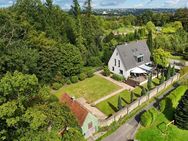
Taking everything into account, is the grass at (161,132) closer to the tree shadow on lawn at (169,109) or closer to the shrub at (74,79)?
the tree shadow on lawn at (169,109)

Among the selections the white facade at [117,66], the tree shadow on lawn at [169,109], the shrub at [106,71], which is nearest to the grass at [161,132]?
the tree shadow on lawn at [169,109]

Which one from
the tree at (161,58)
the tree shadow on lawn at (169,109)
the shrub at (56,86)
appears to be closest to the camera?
the tree shadow on lawn at (169,109)

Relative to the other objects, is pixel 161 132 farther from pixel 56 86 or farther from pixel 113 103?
pixel 56 86

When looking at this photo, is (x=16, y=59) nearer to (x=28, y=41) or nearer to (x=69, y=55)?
(x=28, y=41)

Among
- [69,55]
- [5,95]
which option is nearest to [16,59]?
[69,55]

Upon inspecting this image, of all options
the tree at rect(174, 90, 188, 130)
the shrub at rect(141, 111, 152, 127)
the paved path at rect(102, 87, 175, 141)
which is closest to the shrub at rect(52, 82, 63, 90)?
the paved path at rect(102, 87, 175, 141)

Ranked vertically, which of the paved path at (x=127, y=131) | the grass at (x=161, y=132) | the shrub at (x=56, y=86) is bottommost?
the paved path at (x=127, y=131)

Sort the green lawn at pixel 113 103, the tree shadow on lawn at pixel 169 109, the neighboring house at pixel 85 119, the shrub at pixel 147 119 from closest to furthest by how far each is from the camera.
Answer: the neighboring house at pixel 85 119 < the shrub at pixel 147 119 < the tree shadow on lawn at pixel 169 109 < the green lawn at pixel 113 103
